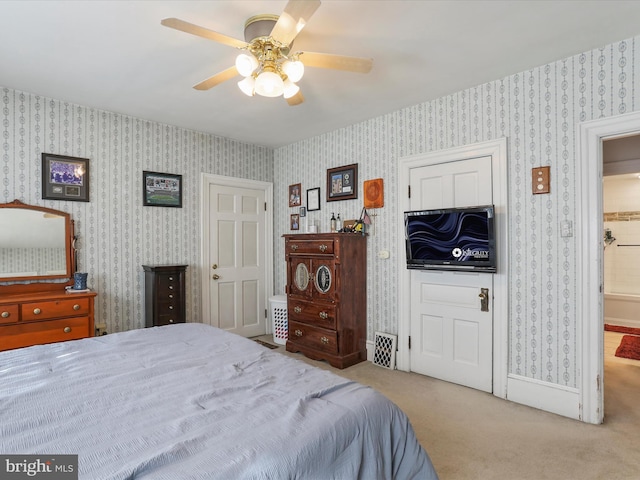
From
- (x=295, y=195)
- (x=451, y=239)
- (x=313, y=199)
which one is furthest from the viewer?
(x=295, y=195)

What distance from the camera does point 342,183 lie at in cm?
421

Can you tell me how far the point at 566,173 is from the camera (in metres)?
2.68

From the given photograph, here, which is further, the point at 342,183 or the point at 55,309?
the point at 342,183

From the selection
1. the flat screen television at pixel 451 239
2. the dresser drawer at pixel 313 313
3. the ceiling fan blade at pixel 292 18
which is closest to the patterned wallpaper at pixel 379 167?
the flat screen television at pixel 451 239

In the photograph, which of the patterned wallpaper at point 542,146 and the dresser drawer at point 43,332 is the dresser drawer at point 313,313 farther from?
the dresser drawer at point 43,332

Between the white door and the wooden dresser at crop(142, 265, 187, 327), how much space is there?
2.44 meters

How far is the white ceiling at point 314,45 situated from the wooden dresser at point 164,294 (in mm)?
1644

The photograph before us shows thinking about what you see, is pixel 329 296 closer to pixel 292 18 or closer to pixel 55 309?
pixel 55 309

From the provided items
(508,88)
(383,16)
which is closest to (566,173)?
(508,88)

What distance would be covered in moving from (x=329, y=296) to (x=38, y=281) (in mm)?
2713

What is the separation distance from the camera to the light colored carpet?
6.69ft

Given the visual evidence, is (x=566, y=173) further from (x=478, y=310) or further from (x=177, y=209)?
(x=177, y=209)

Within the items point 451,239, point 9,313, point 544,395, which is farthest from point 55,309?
point 544,395

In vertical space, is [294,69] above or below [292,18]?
below
